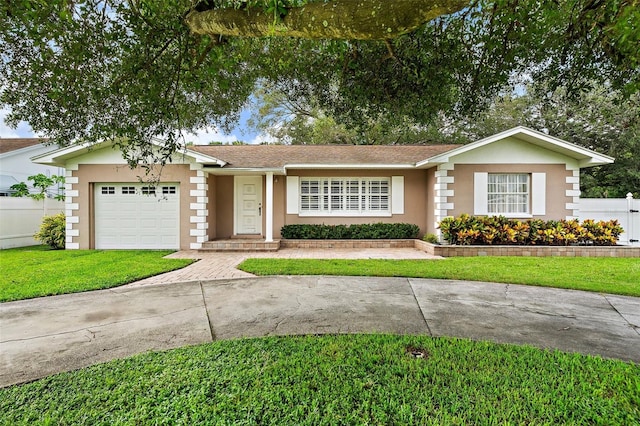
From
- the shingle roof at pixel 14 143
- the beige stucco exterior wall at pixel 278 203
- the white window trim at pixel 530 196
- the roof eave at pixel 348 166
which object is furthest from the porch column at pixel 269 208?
the shingle roof at pixel 14 143

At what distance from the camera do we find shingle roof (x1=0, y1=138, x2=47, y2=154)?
18503mm

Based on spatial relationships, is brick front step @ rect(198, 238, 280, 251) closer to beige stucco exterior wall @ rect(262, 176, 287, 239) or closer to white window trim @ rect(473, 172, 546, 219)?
beige stucco exterior wall @ rect(262, 176, 287, 239)

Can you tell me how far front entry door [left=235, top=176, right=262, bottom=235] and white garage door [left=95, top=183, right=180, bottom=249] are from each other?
2343 mm

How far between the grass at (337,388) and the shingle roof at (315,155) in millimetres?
9220

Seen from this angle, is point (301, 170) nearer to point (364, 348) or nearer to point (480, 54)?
point (480, 54)

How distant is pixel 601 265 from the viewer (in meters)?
8.21

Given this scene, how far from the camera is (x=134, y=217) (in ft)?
37.2

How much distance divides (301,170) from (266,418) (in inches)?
424

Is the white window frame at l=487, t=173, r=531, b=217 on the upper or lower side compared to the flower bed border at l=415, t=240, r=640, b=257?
upper

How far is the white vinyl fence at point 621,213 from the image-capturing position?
11336 millimetres

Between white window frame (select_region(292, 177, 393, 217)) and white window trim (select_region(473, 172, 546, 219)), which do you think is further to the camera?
white window frame (select_region(292, 177, 393, 217))

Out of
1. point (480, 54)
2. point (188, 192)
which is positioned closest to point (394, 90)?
point (480, 54)

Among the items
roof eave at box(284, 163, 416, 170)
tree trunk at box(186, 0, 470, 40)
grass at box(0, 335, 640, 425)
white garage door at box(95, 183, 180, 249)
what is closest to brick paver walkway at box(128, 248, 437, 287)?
white garage door at box(95, 183, 180, 249)

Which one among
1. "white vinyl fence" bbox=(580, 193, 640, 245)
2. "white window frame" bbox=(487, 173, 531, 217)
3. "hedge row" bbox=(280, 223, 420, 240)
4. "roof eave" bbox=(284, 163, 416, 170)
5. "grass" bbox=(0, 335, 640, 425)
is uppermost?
"roof eave" bbox=(284, 163, 416, 170)
